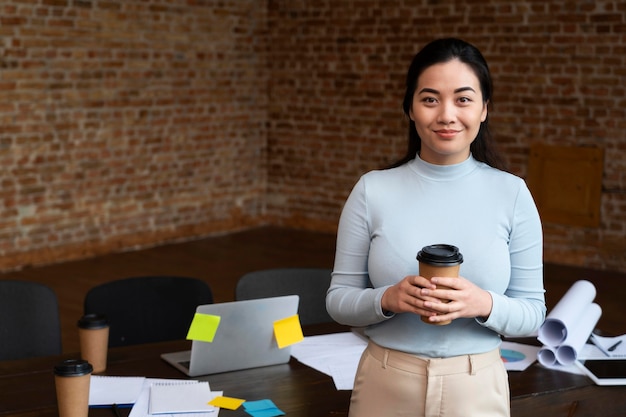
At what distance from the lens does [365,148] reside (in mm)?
8648

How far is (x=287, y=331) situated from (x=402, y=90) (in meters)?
5.83

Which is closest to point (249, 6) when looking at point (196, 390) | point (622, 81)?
point (622, 81)

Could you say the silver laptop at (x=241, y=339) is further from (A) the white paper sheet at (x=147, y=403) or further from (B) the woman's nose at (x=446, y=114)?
(B) the woman's nose at (x=446, y=114)

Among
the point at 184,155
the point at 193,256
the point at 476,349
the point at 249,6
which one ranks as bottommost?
the point at 193,256

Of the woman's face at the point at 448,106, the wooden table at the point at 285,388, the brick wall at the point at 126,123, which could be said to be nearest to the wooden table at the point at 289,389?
the wooden table at the point at 285,388

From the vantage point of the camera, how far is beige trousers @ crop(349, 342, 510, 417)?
1.90 m

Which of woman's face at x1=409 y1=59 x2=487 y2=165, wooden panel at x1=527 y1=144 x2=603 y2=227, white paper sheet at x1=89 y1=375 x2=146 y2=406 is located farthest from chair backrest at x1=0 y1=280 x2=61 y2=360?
wooden panel at x1=527 y1=144 x2=603 y2=227

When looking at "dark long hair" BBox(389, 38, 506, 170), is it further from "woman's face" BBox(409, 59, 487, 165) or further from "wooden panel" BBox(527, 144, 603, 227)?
"wooden panel" BBox(527, 144, 603, 227)

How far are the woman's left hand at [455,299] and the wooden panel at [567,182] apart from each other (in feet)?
19.0

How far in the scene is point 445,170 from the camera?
1.98 metres

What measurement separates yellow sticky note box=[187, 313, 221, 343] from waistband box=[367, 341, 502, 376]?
26.9 inches

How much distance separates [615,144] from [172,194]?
12.7 feet

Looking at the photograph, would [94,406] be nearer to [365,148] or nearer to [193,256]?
[193,256]

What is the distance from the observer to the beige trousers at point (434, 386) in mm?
1896
